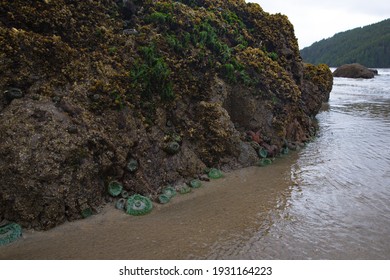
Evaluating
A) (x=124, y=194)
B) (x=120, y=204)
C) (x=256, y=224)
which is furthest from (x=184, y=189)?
(x=256, y=224)

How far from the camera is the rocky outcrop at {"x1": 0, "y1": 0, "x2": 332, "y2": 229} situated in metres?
6.13

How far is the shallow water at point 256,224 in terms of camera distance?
535 centimetres

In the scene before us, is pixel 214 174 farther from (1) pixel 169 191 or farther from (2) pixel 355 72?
(2) pixel 355 72

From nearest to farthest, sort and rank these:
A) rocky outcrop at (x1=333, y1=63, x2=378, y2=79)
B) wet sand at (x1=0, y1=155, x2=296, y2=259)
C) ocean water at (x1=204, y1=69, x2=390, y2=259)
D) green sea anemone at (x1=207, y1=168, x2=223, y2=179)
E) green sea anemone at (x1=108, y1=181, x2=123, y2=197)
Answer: wet sand at (x1=0, y1=155, x2=296, y2=259) → ocean water at (x1=204, y1=69, x2=390, y2=259) → green sea anemone at (x1=108, y1=181, x2=123, y2=197) → green sea anemone at (x1=207, y1=168, x2=223, y2=179) → rocky outcrop at (x1=333, y1=63, x2=378, y2=79)

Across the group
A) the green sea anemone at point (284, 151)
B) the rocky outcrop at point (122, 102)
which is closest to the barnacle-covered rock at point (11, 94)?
the rocky outcrop at point (122, 102)

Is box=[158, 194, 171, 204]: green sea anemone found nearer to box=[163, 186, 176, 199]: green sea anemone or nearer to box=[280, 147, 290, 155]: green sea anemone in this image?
box=[163, 186, 176, 199]: green sea anemone

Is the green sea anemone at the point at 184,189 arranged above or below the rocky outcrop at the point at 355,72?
below

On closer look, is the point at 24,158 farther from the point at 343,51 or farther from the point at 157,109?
the point at 343,51

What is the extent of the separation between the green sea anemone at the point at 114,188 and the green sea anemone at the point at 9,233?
188cm

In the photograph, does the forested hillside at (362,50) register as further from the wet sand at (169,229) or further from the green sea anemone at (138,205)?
the green sea anemone at (138,205)

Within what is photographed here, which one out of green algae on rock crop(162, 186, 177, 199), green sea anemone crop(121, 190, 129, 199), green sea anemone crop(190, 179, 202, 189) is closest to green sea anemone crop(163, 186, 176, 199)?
green algae on rock crop(162, 186, 177, 199)

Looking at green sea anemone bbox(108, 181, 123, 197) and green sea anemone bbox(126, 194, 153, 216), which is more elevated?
green sea anemone bbox(108, 181, 123, 197)

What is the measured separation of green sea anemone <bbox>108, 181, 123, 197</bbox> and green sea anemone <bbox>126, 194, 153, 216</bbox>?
0.33 meters
